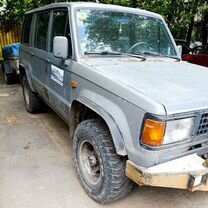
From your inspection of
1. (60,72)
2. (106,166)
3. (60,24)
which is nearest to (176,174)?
(106,166)

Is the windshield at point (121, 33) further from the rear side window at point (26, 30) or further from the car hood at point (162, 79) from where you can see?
the rear side window at point (26, 30)

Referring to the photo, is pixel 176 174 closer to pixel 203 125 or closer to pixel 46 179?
pixel 203 125

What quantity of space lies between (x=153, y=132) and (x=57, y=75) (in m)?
1.82

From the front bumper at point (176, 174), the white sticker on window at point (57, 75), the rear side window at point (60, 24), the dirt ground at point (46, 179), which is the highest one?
the rear side window at point (60, 24)

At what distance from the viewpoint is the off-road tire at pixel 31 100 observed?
4.79 m

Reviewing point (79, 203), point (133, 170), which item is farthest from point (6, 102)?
point (133, 170)

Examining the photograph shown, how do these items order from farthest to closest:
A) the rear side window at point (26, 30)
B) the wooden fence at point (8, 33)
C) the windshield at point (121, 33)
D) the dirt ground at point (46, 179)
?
the wooden fence at point (8, 33), the rear side window at point (26, 30), the windshield at point (121, 33), the dirt ground at point (46, 179)

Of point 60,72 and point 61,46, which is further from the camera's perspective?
point 60,72

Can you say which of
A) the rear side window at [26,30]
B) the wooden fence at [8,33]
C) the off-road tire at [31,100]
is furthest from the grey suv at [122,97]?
the wooden fence at [8,33]

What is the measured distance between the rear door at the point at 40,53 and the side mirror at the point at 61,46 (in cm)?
86

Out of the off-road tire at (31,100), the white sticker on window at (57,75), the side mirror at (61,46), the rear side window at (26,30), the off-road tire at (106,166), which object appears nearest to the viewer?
the off-road tire at (106,166)

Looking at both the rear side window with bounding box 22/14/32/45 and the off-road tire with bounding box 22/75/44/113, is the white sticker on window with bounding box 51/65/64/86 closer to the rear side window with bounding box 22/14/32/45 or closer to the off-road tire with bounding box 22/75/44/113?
the off-road tire with bounding box 22/75/44/113

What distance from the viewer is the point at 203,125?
197cm

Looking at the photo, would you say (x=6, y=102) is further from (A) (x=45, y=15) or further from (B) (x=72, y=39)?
(B) (x=72, y=39)
